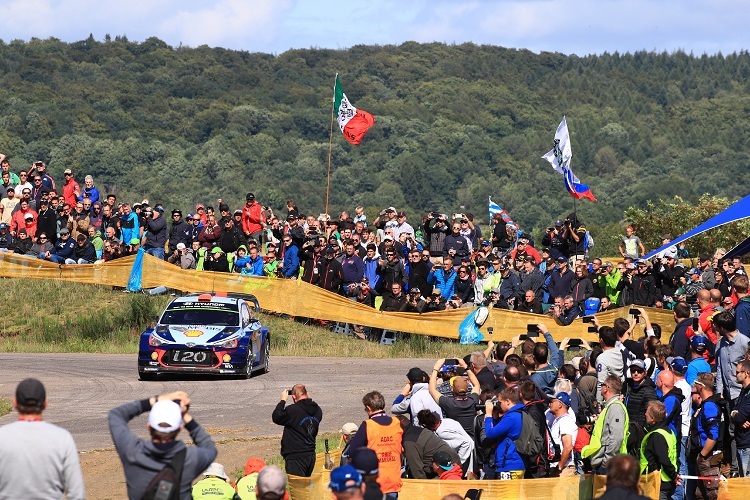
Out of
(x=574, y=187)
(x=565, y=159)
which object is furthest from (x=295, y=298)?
(x=565, y=159)

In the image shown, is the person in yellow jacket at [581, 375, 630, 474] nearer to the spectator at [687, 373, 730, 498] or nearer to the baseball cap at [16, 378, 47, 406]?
the spectator at [687, 373, 730, 498]

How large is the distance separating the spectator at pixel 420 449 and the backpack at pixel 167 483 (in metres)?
4.17

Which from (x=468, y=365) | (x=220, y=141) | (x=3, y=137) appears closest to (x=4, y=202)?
(x=468, y=365)

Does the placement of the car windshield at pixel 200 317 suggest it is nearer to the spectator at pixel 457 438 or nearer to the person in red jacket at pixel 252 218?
the person in red jacket at pixel 252 218

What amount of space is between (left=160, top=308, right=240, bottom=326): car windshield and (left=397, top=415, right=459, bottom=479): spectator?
11511 mm

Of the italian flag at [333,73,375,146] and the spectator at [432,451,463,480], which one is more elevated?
the italian flag at [333,73,375,146]

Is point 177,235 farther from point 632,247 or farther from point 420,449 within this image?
point 420,449

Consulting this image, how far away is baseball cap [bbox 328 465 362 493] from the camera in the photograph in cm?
809

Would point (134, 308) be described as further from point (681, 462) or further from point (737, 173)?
point (737, 173)

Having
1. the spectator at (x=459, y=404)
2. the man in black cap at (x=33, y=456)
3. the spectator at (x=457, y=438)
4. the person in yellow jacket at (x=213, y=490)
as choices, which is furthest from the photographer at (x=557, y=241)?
the man in black cap at (x=33, y=456)

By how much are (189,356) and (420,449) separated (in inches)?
436

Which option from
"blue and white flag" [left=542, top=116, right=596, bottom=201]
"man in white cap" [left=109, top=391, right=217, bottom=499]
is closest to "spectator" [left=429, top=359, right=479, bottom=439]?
"man in white cap" [left=109, top=391, right=217, bottom=499]

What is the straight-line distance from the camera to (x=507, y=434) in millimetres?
12438

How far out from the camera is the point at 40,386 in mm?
8469
